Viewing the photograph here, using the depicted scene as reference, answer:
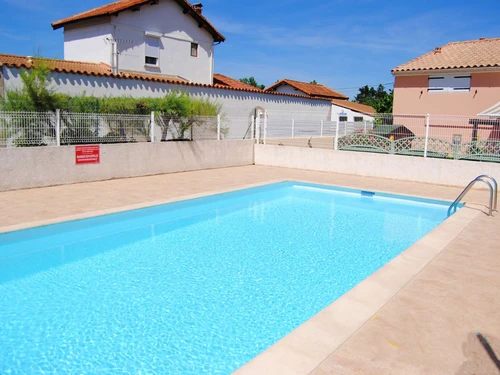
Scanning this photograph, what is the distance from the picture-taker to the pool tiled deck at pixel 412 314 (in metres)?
3.51

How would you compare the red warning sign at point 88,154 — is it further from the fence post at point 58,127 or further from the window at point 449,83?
the window at point 449,83

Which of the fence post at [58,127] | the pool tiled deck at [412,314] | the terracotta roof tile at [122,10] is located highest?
the terracotta roof tile at [122,10]

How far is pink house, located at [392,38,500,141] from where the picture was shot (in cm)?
2075

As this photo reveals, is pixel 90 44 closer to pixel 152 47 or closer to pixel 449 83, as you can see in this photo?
pixel 152 47

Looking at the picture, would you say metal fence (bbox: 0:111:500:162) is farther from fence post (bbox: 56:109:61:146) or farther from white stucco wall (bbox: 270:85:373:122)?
white stucco wall (bbox: 270:85:373:122)

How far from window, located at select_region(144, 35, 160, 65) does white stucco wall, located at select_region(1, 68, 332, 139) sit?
4.95 metres

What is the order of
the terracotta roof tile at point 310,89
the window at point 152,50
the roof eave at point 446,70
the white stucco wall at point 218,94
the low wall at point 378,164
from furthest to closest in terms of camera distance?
1. the terracotta roof tile at point 310,89
2. the window at point 152,50
3. the roof eave at point 446,70
4. the white stucco wall at point 218,94
5. the low wall at point 378,164

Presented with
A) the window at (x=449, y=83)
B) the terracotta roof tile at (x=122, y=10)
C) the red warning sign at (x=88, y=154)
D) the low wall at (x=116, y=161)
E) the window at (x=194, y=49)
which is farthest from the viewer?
the window at (x=194, y=49)

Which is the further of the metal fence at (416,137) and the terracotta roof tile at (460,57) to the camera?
the terracotta roof tile at (460,57)

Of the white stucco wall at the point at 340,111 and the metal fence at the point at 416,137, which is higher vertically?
the white stucco wall at the point at 340,111

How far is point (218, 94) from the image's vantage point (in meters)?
21.0

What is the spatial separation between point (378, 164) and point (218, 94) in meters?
9.47

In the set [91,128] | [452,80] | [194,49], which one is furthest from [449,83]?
[91,128]

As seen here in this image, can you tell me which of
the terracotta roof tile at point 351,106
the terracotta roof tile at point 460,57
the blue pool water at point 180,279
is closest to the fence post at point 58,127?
the blue pool water at point 180,279
